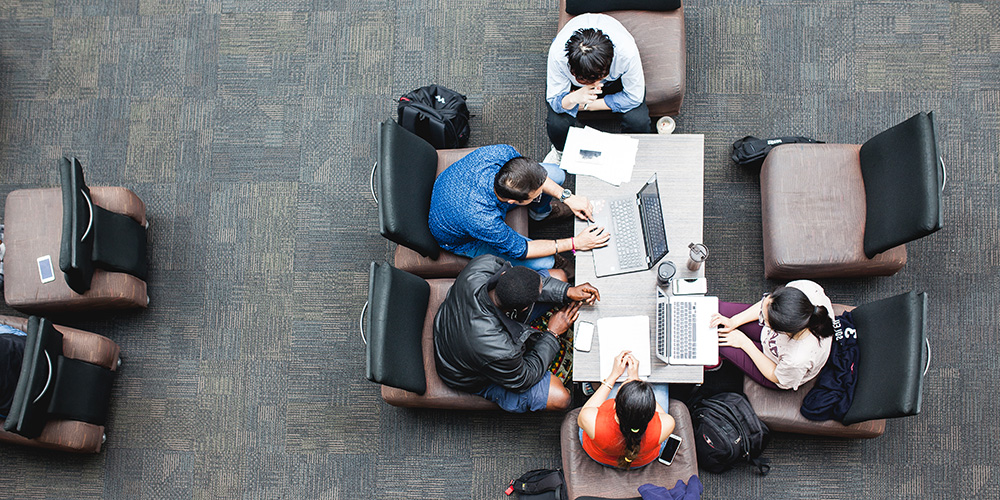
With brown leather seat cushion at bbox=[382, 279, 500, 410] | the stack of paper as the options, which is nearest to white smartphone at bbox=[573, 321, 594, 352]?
brown leather seat cushion at bbox=[382, 279, 500, 410]

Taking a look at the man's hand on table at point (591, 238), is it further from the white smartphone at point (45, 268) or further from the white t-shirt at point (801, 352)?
the white smartphone at point (45, 268)

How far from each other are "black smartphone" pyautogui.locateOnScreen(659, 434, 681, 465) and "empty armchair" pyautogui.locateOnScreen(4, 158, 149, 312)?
2775 millimetres

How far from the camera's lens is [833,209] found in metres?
2.91

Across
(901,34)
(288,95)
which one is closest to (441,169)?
(288,95)

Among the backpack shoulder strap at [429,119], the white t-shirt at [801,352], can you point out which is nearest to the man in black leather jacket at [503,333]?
the white t-shirt at [801,352]

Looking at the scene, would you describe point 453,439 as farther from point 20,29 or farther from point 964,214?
point 20,29

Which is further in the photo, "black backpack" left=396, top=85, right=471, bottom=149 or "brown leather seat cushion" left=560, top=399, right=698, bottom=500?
"black backpack" left=396, top=85, right=471, bottom=149

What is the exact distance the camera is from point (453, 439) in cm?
330

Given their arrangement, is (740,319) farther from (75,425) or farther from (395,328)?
(75,425)

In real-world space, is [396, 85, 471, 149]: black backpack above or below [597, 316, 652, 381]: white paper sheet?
above

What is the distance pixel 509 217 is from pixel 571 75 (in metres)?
0.74

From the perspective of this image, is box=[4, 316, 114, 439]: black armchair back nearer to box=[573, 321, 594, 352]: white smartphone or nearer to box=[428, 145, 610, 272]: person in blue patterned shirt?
box=[428, 145, 610, 272]: person in blue patterned shirt

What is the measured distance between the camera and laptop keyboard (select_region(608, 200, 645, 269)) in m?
2.68

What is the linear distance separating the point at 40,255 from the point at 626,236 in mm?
2918
